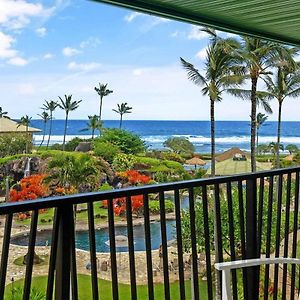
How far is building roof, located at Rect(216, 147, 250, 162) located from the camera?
55.3 ft

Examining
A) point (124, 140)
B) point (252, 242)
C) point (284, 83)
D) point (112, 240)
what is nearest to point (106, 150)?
point (124, 140)

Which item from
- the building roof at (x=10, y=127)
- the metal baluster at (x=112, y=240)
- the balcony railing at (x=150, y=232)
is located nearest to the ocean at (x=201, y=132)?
the building roof at (x=10, y=127)

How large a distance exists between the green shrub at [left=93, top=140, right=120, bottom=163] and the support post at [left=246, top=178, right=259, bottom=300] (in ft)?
45.3

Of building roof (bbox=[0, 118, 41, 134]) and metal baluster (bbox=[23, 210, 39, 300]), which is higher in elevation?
building roof (bbox=[0, 118, 41, 134])

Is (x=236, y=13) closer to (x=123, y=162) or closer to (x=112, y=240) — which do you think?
(x=112, y=240)

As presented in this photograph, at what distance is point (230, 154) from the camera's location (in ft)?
57.7

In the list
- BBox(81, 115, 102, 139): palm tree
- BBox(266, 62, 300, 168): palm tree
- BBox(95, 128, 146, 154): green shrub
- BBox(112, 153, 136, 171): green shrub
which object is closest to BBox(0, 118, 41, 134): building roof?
BBox(81, 115, 102, 139): palm tree

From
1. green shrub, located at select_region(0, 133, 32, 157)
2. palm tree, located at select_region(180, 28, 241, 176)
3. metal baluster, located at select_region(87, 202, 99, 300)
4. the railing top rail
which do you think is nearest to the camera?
the railing top rail

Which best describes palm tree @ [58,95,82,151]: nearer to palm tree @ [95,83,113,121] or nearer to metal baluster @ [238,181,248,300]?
palm tree @ [95,83,113,121]

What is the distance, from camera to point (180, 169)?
16.8 m

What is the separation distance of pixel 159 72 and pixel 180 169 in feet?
27.6

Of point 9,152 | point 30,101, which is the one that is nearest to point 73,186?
point 9,152

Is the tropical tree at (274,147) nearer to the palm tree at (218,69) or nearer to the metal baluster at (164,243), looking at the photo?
the palm tree at (218,69)

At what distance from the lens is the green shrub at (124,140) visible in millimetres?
17328
